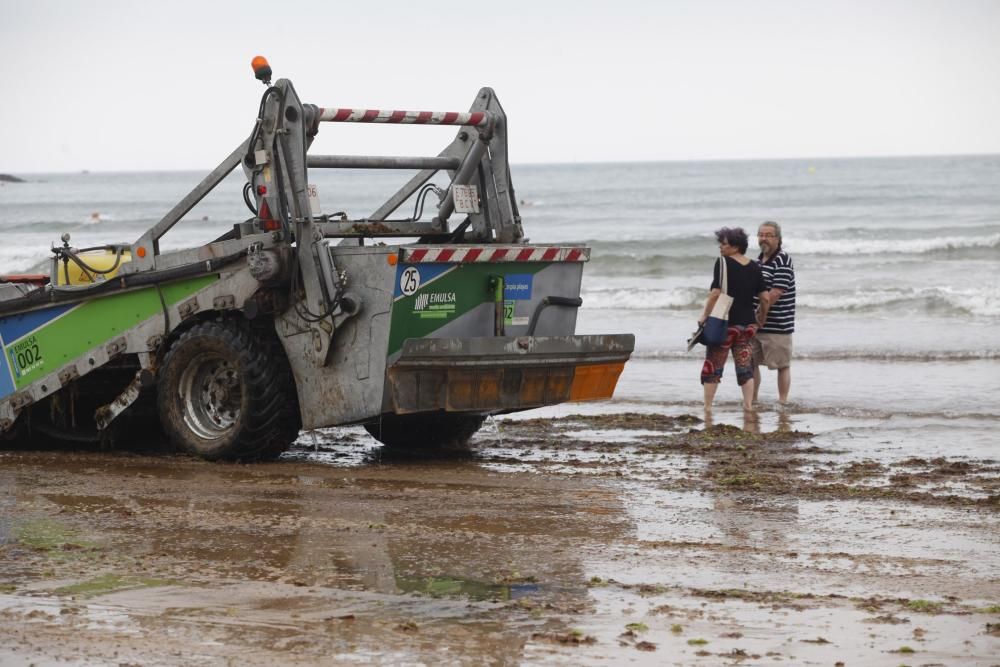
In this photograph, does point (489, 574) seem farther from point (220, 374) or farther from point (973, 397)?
point (973, 397)

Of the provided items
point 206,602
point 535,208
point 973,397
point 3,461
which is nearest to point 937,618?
point 206,602

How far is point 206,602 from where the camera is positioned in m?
5.04

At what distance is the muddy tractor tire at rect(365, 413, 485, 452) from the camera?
362 inches

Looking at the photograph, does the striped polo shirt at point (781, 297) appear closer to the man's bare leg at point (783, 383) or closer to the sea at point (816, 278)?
the man's bare leg at point (783, 383)

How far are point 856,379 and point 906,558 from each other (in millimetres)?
7512

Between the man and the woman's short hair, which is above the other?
the woman's short hair

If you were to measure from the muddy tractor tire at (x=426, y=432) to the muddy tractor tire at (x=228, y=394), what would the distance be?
97cm

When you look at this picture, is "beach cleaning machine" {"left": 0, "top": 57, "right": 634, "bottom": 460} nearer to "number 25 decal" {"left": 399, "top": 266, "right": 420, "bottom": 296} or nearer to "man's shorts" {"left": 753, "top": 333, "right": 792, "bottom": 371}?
"number 25 decal" {"left": 399, "top": 266, "right": 420, "bottom": 296}

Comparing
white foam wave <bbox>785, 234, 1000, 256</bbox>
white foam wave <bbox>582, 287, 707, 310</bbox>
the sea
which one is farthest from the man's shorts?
white foam wave <bbox>785, 234, 1000, 256</bbox>

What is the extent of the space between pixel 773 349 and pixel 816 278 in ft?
51.7

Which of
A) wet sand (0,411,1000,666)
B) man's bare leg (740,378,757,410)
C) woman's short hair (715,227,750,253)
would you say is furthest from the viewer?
man's bare leg (740,378,757,410)

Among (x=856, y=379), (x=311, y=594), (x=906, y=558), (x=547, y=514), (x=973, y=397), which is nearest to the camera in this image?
(x=311, y=594)

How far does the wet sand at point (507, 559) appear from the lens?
4527mm

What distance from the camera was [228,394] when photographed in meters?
8.48
